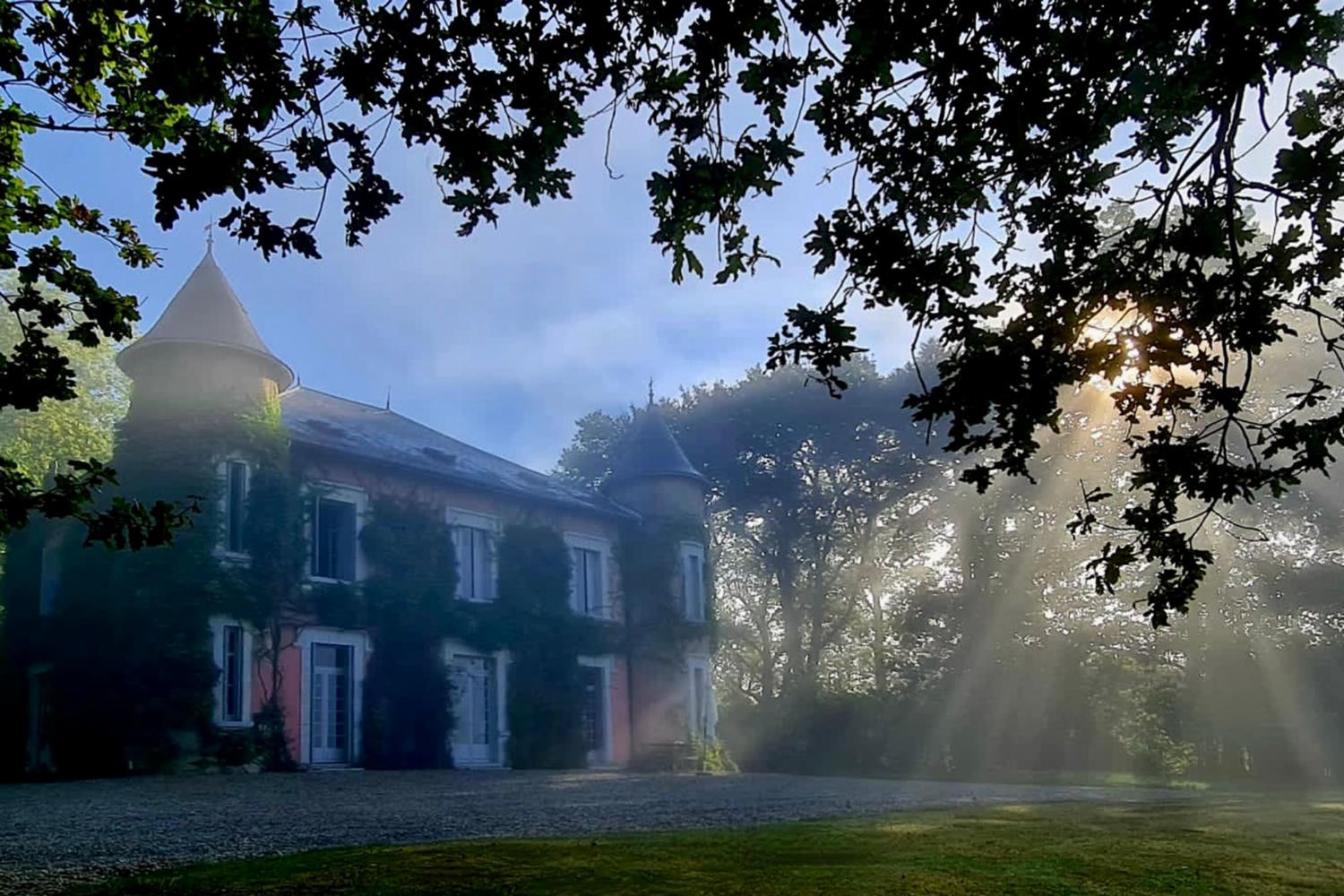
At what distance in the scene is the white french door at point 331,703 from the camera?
72.7 feet

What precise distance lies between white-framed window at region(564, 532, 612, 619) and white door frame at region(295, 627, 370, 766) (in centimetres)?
637

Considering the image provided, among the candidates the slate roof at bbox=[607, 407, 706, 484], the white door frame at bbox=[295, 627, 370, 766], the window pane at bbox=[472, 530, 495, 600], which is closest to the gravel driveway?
the white door frame at bbox=[295, 627, 370, 766]

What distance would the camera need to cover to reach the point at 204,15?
19.6 ft

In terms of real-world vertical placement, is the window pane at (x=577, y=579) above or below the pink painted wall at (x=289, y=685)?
above

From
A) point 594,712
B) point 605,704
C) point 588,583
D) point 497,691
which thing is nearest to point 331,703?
point 497,691

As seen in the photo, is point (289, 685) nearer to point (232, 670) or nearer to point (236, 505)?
point (232, 670)

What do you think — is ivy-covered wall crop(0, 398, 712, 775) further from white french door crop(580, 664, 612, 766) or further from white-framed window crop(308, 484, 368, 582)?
white french door crop(580, 664, 612, 766)

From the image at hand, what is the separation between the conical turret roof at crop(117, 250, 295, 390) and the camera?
2195cm

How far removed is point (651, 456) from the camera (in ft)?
103

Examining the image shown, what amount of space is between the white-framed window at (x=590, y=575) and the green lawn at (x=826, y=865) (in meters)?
18.8

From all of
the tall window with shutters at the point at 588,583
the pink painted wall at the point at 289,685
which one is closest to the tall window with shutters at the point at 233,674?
the pink painted wall at the point at 289,685

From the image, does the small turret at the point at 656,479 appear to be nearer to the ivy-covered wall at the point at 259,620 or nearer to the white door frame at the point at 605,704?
the ivy-covered wall at the point at 259,620

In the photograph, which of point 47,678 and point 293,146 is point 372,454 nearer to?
point 47,678

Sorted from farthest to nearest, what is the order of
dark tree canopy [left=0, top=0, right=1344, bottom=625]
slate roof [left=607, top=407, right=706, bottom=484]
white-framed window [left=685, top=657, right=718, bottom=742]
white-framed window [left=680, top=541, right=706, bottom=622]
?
1. slate roof [left=607, top=407, right=706, bottom=484]
2. white-framed window [left=680, top=541, right=706, bottom=622]
3. white-framed window [left=685, top=657, right=718, bottom=742]
4. dark tree canopy [left=0, top=0, right=1344, bottom=625]
